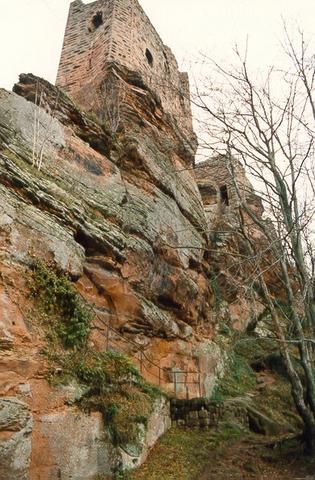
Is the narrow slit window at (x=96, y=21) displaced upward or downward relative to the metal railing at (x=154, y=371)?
upward

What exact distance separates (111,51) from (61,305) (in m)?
9.41

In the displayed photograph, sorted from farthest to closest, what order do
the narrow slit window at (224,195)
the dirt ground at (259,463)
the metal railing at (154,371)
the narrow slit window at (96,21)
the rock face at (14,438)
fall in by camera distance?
the narrow slit window at (224,195) → the narrow slit window at (96,21) → the metal railing at (154,371) → the dirt ground at (259,463) → the rock face at (14,438)

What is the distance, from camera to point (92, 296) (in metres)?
6.58

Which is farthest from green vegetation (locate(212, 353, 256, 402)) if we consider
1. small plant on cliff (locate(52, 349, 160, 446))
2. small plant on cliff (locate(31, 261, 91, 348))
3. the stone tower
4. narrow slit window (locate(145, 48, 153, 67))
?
narrow slit window (locate(145, 48, 153, 67))

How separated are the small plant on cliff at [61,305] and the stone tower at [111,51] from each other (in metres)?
7.44

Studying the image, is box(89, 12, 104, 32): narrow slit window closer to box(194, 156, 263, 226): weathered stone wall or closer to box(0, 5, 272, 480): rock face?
box(0, 5, 272, 480): rock face

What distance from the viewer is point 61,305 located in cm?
559

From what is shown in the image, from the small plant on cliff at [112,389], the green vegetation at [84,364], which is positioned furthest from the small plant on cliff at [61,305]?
the small plant on cliff at [112,389]

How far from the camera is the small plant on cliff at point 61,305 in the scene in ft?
17.4

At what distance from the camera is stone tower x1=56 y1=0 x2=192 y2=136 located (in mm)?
12141

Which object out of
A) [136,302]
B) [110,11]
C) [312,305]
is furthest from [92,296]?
[110,11]

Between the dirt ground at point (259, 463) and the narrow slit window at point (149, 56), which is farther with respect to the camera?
the narrow slit window at point (149, 56)

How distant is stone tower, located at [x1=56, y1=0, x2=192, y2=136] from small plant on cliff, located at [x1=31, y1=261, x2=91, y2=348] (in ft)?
24.4

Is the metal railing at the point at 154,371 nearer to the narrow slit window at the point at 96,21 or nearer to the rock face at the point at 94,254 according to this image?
the rock face at the point at 94,254
